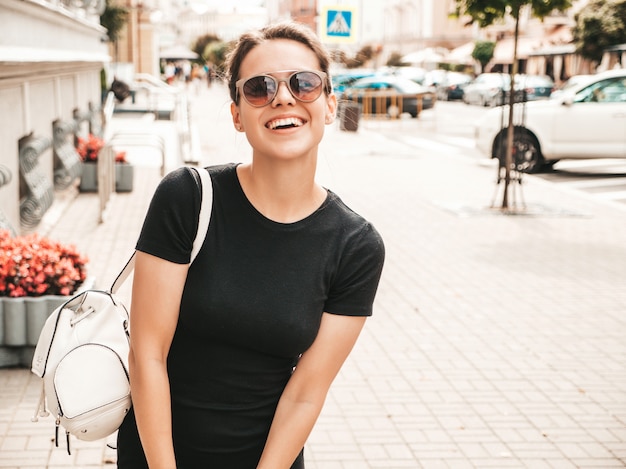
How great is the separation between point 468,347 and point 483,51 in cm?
5652

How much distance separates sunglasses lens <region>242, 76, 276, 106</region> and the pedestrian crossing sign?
14369mm

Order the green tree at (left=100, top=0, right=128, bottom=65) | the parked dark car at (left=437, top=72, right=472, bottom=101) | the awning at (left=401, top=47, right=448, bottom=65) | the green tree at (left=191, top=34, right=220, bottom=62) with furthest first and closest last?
1. the green tree at (left=191, top=34, right=220, bottom=62)
2. the awning at (left=401, top=47, right=448, bottom=65)
3. the parked dark car at (left=437, top=72, right=472, bottom=101)
4. the green tree at (left=100, top=0, right=128, bottom=65)

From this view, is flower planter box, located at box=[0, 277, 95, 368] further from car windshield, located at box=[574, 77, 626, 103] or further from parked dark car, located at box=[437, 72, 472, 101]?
parked dark car, located at box=[437, 72, 472, 101]

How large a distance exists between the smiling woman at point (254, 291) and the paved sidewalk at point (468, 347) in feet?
2.15

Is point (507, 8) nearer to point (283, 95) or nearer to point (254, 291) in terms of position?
point (283, 95)

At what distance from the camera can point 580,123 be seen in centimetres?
1570

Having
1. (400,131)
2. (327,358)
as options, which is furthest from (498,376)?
(400,131)

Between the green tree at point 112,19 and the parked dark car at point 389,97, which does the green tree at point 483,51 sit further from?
the green tree at point 112,19

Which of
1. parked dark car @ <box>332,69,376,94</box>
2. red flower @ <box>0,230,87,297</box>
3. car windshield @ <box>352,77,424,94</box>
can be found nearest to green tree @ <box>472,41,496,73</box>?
parked dark car @ <box>332,69,376,94</box>

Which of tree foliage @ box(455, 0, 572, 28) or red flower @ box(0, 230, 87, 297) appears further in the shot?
tree foliage @ box(455, 0, 572, 28)

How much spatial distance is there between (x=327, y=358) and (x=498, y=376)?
12.1 feet

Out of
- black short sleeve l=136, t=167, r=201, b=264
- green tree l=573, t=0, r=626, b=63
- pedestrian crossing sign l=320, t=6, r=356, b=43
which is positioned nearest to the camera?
black short sleeve l=136, t=167, r=201, b=264

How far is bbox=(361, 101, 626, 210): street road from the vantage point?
1479cm

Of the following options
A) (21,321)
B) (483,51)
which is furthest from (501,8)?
(483,51)
